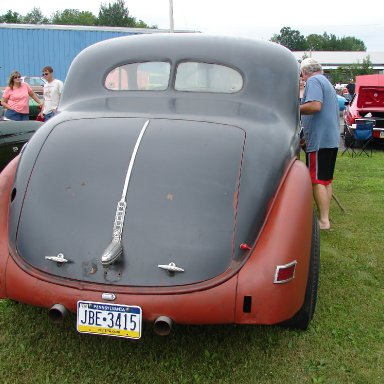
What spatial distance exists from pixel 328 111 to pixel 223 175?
246cm

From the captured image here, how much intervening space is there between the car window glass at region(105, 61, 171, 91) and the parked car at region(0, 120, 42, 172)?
91.9 inches

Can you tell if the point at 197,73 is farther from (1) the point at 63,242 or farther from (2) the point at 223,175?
(1) the point at 63,242

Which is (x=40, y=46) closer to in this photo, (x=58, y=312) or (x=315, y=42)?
(x=58, y=312)

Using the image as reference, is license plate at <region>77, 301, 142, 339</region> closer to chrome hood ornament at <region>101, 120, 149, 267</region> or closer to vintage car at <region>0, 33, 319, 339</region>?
vintage car at <region>0, 33, 319, 339</region>

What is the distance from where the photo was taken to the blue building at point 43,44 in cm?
2052

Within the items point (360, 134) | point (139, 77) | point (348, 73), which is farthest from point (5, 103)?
point (348, 73)

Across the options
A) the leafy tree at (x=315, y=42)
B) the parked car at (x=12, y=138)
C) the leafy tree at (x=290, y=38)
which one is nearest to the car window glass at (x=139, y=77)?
the parked car at (x=12, y=138)

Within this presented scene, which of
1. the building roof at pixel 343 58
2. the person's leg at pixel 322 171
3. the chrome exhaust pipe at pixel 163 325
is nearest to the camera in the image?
the chrome exhaust pipe at pixel 163 325

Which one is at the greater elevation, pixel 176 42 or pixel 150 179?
pixel 176 42

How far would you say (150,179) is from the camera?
257 cm

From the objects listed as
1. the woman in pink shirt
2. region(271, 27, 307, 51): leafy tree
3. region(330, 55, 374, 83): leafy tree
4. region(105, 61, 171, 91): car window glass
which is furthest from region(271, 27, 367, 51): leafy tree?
region(105, 61, 171, 91): car window glass

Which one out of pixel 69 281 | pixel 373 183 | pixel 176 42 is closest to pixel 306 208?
pixel 69 281

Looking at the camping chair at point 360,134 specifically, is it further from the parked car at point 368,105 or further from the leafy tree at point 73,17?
the leafy tree at point 73,17

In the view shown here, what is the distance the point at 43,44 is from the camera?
68.4 feet
